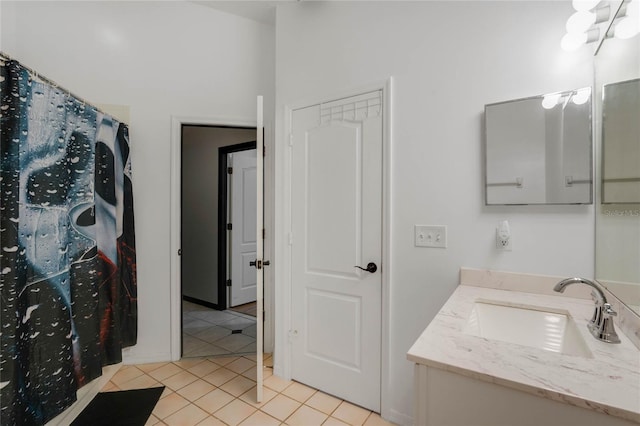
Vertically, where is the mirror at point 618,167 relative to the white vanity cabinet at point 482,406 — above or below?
above

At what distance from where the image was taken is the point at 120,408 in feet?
6.04

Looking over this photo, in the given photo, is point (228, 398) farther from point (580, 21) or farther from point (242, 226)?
point (580, 21)

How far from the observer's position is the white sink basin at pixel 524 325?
1126mm

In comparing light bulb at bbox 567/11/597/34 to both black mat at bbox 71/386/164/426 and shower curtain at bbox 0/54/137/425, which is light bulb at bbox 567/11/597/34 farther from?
black mat at bbox 71/386/164/426

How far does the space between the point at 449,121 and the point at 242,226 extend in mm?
2872

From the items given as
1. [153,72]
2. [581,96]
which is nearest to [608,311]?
[581,96]

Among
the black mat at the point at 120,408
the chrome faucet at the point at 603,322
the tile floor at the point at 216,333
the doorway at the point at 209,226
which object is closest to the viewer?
the chrome faucet at the point at 603,322

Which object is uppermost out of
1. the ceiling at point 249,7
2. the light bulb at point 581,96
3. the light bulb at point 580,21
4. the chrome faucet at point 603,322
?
the ceiling at point 249,7

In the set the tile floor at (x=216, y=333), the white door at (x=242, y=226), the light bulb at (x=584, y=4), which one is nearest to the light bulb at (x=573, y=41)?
the light bulb at (x=584, y=4)

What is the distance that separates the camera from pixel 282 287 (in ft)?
7.20

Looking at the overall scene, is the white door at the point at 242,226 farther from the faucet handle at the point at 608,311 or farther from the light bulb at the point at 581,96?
the faucet handle at the point at 608,311

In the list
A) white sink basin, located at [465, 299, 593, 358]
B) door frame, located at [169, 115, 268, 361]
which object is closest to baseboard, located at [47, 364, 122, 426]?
door frame, located at [169, 115, 268, 361]

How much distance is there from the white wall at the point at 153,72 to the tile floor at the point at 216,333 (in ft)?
1.15

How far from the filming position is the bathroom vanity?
65cm
